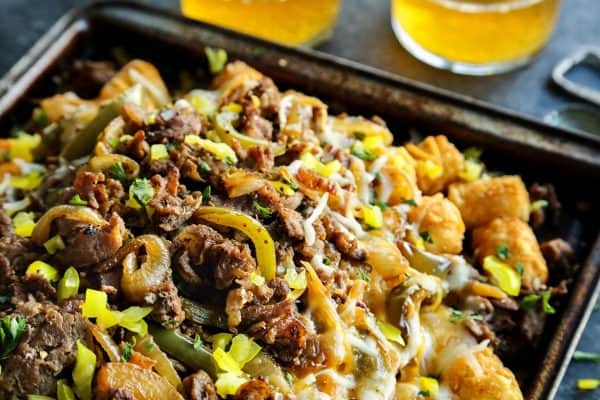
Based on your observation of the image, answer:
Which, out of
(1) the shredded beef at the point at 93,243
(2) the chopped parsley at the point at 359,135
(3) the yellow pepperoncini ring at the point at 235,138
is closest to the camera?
(1) the shredded beef at the point at 93,243

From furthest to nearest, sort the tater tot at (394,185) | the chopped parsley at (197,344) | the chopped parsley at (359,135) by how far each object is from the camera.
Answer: the chopped parsley at (359,135), the tater tot at (394,185), the chopped parsley at (197,344)

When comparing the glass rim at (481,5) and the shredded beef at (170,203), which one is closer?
the shredded beef at (170,203)

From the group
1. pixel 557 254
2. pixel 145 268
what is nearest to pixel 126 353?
pixel 145 268

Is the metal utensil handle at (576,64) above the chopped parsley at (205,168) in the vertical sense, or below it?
below

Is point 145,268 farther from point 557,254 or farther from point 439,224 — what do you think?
point 557,254

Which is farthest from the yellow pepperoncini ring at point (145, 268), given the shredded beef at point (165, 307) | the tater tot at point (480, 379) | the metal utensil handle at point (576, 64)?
the metal utensil handle at point (576, 64)

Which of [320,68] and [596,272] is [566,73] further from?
[596,272]

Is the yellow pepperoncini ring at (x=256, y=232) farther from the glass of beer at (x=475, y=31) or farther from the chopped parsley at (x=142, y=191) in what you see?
the glass of beer at (x=475, y=31)

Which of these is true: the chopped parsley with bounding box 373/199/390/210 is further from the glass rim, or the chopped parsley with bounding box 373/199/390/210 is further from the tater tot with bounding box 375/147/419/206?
the glass rim
